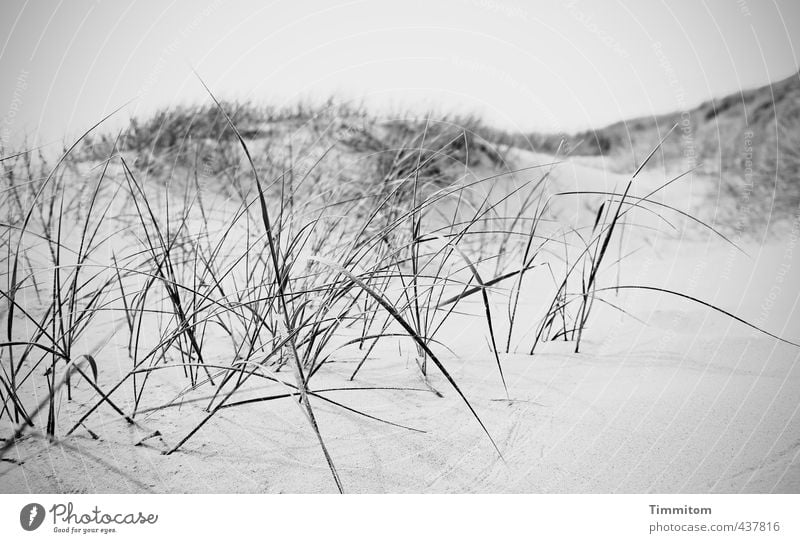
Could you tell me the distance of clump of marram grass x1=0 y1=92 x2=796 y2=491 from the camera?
0.87 metres

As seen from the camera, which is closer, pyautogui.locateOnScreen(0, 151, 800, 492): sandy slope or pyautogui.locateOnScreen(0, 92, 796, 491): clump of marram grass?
pyautogui.locateOnScreen(0, 151, 800, 492): sandy slope

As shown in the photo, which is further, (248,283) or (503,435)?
(248,283)

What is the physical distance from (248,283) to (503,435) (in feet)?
2.09

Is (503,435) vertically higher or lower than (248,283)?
lower

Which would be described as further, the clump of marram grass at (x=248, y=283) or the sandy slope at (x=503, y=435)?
the clump of marram grass at (x=248, y=283)

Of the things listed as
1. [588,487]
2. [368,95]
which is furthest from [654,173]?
[588,487]

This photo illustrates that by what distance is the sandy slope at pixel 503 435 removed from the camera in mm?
758

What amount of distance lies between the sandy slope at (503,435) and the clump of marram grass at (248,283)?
0.03 metres

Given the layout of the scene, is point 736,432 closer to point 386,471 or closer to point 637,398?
point 637,398

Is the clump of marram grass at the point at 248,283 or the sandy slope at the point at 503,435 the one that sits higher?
the clump of marram grass at the point at 248,283

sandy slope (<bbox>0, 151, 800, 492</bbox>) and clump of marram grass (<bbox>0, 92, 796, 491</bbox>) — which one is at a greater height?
clump of marram grass (<bbox>0, 92, 796, 491</bbox>)

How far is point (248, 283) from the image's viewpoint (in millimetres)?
1135

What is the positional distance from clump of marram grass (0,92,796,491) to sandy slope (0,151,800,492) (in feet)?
0.10
